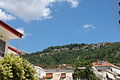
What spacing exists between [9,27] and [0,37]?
4.65ft

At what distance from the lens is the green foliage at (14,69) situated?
13569 millimetres

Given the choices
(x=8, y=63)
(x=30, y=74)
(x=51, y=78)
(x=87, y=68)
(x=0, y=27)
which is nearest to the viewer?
(x=8, y=63)

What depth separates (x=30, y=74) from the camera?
15.8 metres

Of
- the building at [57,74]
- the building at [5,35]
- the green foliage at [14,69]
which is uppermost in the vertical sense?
the building at [57,74]

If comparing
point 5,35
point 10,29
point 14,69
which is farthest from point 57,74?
point 14,69

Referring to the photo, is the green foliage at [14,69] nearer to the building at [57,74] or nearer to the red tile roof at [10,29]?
the red tile roof at [10,29]

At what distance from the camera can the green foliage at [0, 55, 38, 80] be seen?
1357 cm

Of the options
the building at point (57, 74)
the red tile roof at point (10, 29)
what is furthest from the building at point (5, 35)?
the building at point (57, 74)

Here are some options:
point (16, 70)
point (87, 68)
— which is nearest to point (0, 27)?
point (16, 70)

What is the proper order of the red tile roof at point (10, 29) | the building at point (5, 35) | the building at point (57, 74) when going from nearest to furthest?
the red tile roof at point (10, 29) < the building at point (5, 35) < the building at point (57, 74)

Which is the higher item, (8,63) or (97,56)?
(97,56)

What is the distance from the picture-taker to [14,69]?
1466 centimetres

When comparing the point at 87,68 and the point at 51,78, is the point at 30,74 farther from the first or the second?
the point at 51,78

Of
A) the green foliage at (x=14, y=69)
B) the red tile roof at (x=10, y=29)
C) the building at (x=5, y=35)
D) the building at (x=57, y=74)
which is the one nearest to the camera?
the green foliage at (x=14, y=69)
